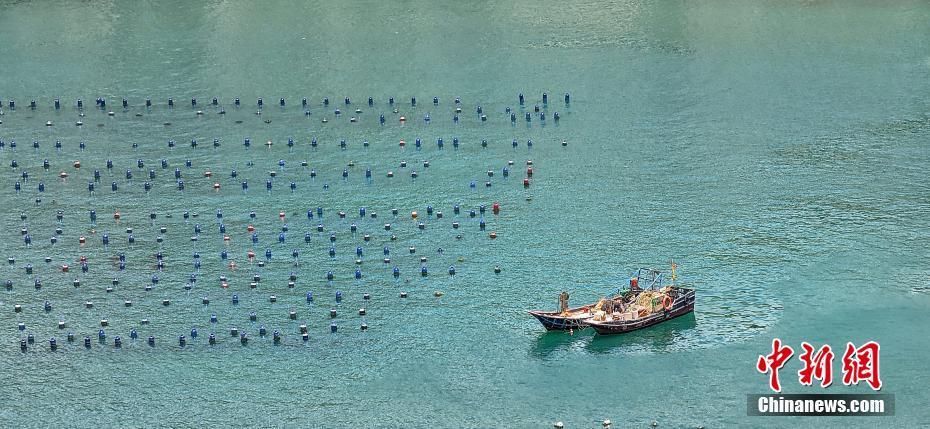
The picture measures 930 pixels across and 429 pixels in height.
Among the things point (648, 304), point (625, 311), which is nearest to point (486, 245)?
point (625, 311)

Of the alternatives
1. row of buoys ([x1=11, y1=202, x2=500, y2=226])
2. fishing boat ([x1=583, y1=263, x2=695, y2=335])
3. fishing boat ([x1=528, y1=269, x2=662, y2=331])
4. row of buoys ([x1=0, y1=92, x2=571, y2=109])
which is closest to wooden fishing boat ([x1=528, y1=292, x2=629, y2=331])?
fishing boat ([x1=528, y1=269, x2=662, y2=331])

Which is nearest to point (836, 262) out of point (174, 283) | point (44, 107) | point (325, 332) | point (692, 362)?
point (692, 362)

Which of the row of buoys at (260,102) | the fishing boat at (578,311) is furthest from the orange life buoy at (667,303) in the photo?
the row of buoys at (260,102)

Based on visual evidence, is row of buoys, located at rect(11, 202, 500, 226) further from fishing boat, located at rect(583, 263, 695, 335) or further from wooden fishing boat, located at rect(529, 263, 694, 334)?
fishing boat, located at rect(583, 263, 695, 335)

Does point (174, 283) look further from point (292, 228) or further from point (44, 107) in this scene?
point (44, 107)

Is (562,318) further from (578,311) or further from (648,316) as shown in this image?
(648,316)

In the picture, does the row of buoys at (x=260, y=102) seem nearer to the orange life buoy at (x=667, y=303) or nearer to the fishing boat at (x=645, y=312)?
the fishing boat at (x=645, y=312)
